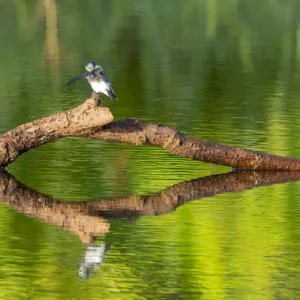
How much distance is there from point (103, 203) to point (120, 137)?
92 cm

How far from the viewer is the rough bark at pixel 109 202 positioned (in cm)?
938

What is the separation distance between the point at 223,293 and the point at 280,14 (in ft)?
57.2

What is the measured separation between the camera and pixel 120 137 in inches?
423

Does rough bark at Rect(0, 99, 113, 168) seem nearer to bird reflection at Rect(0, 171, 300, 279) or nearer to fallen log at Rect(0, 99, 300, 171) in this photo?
fallen log at Rect(0, 99, 300, 171)

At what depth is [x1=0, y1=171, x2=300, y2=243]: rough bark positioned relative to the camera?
938 cm

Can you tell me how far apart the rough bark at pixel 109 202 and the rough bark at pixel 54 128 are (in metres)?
0.25

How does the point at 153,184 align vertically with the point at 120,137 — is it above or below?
below

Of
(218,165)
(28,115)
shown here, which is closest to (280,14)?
(28,115)

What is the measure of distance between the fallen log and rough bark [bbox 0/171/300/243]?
4.5 inches

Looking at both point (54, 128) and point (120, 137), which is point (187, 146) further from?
point (54, 128)

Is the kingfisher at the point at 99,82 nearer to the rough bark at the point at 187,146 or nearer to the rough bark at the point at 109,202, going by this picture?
the rough bark at the point at 187,146

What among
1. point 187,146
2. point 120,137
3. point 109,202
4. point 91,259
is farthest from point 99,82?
point 91,259

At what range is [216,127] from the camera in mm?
13375

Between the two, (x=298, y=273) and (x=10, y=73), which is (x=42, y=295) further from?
(x=10, y=73)
